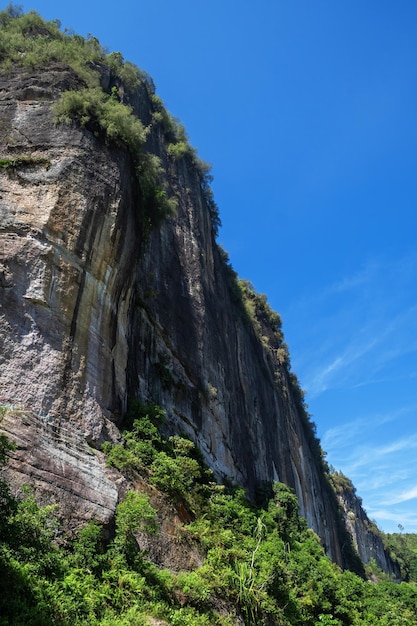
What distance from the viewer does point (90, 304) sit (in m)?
11.0

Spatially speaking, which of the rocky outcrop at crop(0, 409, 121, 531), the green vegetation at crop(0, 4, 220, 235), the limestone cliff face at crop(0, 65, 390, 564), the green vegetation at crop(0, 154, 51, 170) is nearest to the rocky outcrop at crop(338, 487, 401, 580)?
the limestone cliff face at crop(0, 65, 390, 564)

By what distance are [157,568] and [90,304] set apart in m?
5.28

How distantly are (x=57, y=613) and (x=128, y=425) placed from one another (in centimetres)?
573

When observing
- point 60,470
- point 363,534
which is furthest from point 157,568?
point 363,534

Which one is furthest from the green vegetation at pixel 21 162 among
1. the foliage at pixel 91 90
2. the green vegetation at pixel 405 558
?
the green vegetation at pixel 405 558

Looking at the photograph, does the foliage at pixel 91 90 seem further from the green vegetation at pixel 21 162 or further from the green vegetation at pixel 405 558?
the green vegetation at pixel 405 558

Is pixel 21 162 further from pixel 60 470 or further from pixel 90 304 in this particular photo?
pixel 60 470

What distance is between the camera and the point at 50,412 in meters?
9.09

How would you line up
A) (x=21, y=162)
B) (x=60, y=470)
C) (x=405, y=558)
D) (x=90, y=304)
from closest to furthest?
(x=60, y=470)
(x=90, y=304)
(x=21, y=162)
(x=405, y=558)

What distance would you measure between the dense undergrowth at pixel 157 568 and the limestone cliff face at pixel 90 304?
28.6 inches

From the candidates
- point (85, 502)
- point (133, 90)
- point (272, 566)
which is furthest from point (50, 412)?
point (133, 90)

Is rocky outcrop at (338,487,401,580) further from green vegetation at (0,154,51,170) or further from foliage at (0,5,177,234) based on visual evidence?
green vegetation at (0,154,51,170)

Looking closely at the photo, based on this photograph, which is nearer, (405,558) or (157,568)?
(157,568)

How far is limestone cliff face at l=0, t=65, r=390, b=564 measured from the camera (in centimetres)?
929
